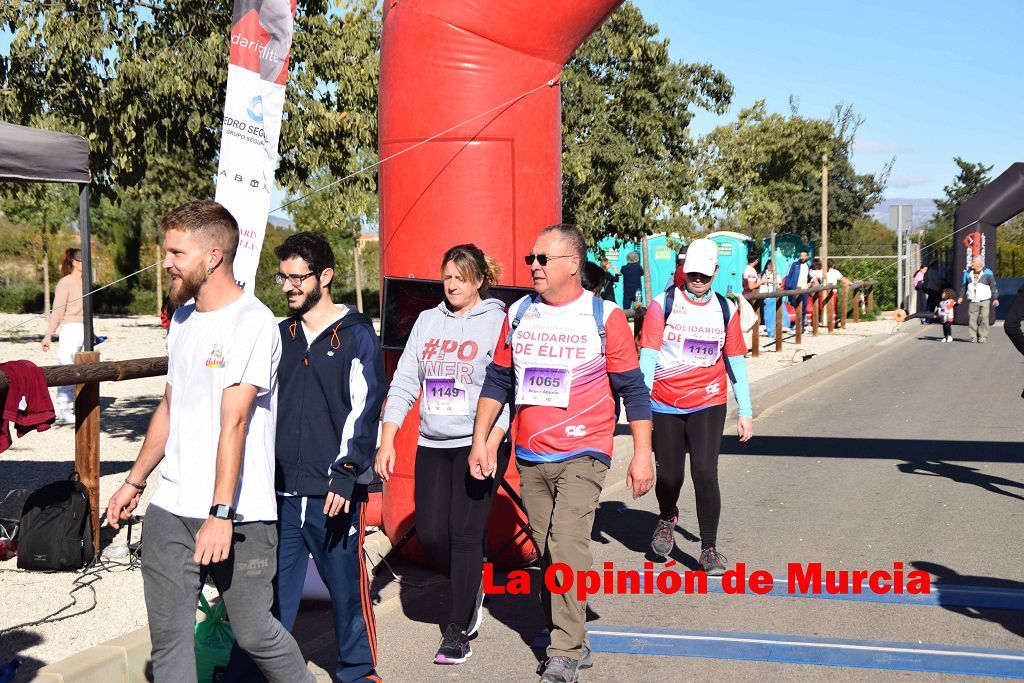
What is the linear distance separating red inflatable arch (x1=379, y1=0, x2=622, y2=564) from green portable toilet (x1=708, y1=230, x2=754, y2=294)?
28.6m

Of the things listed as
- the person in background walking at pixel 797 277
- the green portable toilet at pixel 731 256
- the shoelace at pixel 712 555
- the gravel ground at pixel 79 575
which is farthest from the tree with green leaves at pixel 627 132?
the shoelace at pixel 712 555

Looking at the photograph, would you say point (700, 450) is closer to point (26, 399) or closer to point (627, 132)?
point (26, 399)

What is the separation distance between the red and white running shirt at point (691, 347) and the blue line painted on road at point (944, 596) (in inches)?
42.8

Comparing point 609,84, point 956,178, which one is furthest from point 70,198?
point 956,178

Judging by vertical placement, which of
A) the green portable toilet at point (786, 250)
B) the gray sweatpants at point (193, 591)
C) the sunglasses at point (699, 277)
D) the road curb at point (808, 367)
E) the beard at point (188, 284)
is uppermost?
the green portable toilet at point (786, 250)

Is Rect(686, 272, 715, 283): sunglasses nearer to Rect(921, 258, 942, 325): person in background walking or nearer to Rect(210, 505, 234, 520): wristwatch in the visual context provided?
Rect(210, 505, 234, 520): wristwatch

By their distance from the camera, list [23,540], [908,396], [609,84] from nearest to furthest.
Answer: [23,540], [908,396], [609,84]

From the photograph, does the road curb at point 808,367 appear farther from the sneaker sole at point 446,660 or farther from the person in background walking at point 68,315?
the sneaker sole at point 446,660

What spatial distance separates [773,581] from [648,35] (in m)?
20.6

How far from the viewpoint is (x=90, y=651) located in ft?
15.8

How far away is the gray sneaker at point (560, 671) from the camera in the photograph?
16.0 ft

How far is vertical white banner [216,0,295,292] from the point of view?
21.9ft

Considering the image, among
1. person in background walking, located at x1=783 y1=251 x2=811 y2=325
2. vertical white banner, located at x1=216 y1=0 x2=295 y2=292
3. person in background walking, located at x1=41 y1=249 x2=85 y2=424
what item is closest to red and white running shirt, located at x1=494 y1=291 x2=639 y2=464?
vertical white banner, located at x1=216 y1=0 x2=295 y2=292

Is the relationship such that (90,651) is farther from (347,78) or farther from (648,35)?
(648,35)
